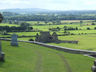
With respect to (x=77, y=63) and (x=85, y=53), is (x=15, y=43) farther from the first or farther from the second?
(x=77, y=63)

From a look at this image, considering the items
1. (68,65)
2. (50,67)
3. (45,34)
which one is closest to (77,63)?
(68,65)

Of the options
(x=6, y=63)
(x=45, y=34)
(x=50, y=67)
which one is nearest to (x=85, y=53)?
(x=50, y=67)

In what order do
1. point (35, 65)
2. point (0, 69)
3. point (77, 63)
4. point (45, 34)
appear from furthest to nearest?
point (45, 34)
point (77, 63)
point (35, 65)
point (0, 69)

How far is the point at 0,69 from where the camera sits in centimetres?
1984

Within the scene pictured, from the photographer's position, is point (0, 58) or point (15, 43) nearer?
point (0, 58)

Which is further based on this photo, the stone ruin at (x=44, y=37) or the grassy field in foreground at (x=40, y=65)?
the stone ruin at (x=44, y=37)

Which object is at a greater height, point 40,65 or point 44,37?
point 40,65

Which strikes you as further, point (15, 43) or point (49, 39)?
point (49, 39)

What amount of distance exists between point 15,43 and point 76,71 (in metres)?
14.4

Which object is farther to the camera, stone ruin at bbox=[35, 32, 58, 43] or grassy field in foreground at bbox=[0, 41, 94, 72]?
stone ruin at bbox=[35, 32, 58, 43]

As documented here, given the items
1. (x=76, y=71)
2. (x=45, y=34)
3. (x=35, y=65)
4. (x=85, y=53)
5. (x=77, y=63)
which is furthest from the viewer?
(x=45, y=34)

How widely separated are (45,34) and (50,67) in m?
30.2

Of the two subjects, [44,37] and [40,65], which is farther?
[44,37]

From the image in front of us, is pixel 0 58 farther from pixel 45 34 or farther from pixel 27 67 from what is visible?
pixel 45 34
